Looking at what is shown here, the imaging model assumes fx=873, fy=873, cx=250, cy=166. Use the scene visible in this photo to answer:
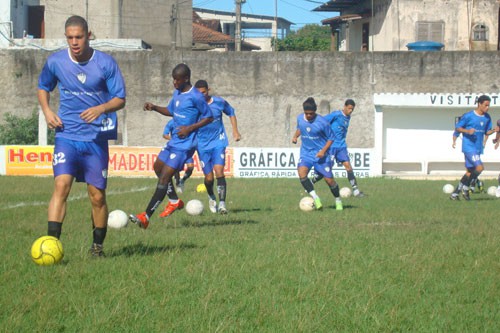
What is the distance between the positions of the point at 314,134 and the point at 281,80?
21.1m

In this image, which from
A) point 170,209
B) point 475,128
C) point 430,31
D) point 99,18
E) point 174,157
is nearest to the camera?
point 174,157

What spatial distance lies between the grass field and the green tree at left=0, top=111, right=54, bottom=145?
23571mm

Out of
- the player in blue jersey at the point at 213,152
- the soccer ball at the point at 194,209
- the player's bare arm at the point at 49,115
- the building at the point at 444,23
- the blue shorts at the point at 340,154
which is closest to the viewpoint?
the player's bare arm at the point at 49,115

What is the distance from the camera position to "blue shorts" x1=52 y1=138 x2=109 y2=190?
8062mm

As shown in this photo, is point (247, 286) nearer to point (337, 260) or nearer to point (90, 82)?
point (337, 260)

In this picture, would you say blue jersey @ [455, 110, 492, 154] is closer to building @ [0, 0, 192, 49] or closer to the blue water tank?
the blue water tank

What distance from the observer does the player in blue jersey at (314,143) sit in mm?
15250

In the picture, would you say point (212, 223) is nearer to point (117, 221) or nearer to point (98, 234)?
point (117, 221)

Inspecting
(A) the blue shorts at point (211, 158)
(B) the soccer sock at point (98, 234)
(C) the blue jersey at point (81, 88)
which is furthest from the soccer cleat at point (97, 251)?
(A) the blue shorts at point (211, 158)

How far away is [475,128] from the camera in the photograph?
1848 cm

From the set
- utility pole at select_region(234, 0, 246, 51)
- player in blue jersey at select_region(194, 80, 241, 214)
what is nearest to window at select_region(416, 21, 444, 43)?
utility pole at select_region(234, 0, 246, 51)

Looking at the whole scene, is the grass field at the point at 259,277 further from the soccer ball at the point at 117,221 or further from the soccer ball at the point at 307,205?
the soccer ball at the point at 307,205

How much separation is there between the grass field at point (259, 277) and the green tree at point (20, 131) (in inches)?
928

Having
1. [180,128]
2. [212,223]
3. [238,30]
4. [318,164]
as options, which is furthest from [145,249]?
[238,30]
